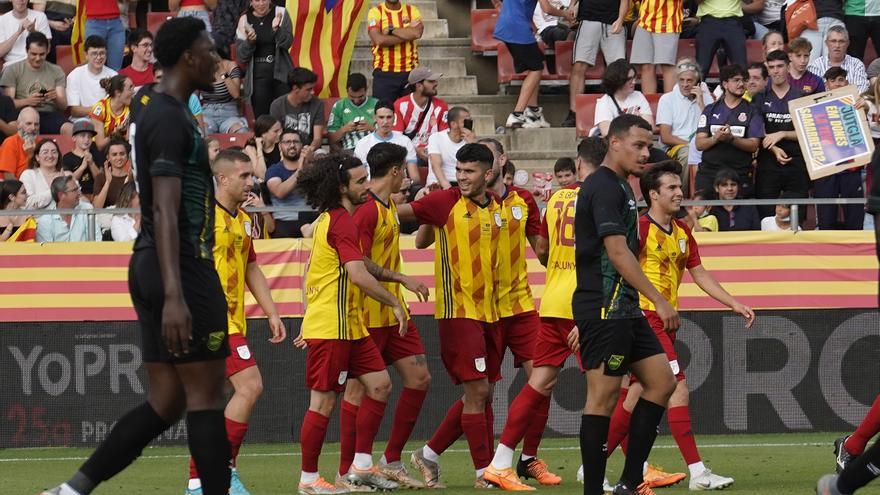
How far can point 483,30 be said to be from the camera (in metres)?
19.0

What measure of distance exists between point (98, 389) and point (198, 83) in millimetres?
7052

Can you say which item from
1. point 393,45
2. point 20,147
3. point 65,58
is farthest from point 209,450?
point 65,58

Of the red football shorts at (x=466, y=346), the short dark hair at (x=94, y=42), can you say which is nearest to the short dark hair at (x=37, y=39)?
the short dark hair at (x=94, y=42)

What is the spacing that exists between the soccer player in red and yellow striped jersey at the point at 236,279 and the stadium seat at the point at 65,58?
943 centimetres

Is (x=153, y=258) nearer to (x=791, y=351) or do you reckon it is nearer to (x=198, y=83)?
(x=198, y=83)

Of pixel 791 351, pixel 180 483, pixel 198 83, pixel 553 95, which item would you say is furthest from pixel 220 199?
pixel 553 95

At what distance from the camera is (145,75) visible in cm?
1714

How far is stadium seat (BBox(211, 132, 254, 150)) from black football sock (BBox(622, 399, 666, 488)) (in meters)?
8.29

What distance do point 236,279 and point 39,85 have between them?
8255 millimetres

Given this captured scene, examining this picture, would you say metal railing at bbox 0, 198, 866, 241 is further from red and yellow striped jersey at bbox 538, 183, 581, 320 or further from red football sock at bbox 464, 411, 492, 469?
red football sock at bbox 464, 411, 492, 469

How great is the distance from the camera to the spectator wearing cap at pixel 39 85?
16672 mm

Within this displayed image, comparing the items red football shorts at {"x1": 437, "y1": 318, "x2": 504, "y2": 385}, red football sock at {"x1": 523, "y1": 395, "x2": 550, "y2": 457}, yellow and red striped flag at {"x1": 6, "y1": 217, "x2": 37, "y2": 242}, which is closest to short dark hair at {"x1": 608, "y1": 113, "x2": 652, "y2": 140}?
red football shorts at {"x1": 437, "y1": 318, "x2": 504, "y2": 385}

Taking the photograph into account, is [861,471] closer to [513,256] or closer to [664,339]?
[664,339]

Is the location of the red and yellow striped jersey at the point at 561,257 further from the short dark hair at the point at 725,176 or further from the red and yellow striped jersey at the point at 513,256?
the short dark hair at the point at 725,176
